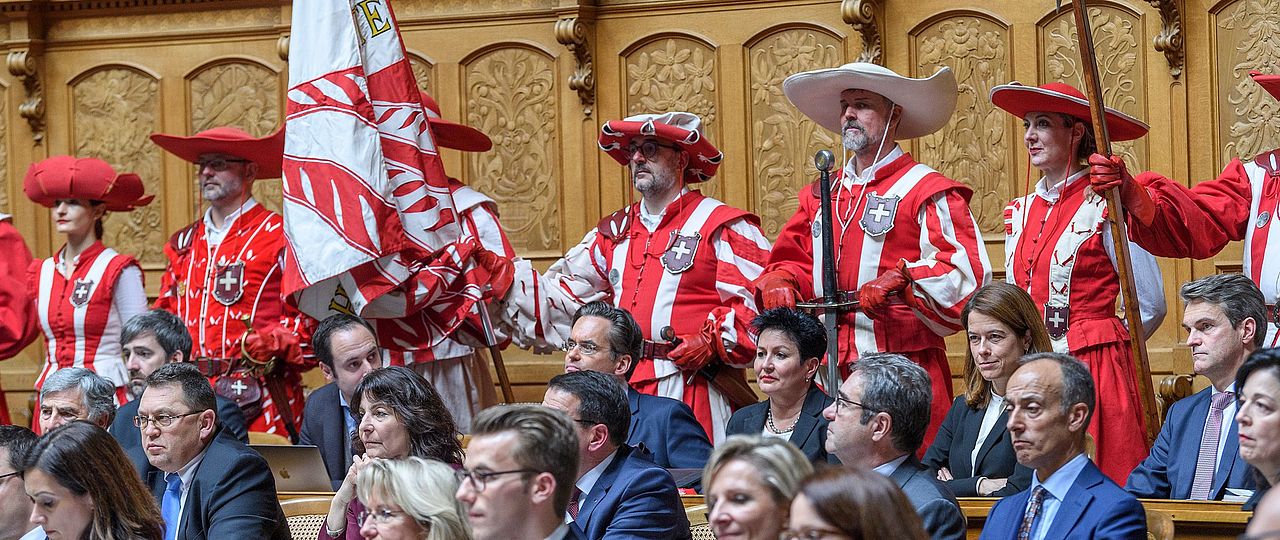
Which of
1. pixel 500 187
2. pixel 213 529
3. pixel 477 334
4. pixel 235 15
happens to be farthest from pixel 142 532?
pixel 235 15

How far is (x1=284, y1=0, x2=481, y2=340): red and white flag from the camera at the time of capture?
17.1ft

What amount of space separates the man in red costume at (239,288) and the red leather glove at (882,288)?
1.94 metres

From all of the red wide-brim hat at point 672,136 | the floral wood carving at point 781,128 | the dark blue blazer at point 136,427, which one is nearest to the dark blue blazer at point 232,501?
the dark blue blazer at point 136,427

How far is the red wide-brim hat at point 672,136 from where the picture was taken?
17.6 feet

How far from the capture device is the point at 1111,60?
6004 mm

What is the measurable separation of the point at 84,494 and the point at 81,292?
2.86m

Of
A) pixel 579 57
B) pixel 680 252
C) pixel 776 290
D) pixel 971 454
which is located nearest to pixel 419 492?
pixel 971 454

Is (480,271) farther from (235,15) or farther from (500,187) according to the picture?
(235,15)

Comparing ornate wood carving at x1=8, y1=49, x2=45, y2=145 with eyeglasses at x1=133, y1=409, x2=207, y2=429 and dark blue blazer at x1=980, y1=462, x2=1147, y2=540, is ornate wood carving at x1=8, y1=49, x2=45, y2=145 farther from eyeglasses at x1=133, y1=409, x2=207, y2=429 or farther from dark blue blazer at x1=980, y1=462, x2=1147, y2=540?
dark blue blazer at x1=980, y1=462, x2=1147, y2=540

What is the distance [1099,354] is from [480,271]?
1930 mm

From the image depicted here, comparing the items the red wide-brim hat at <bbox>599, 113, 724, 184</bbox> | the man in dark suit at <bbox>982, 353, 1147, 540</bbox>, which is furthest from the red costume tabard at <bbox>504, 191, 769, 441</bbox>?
the man in dark suit at <bbox>982, 353, 1147, 540</bbox>

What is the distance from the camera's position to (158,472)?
4359 millimetres

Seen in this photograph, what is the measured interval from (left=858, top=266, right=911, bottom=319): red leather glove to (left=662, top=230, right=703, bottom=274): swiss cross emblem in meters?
0.73

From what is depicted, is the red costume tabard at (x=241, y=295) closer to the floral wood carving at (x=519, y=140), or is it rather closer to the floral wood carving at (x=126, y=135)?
the floral wood carving at (x=519, y=140)
